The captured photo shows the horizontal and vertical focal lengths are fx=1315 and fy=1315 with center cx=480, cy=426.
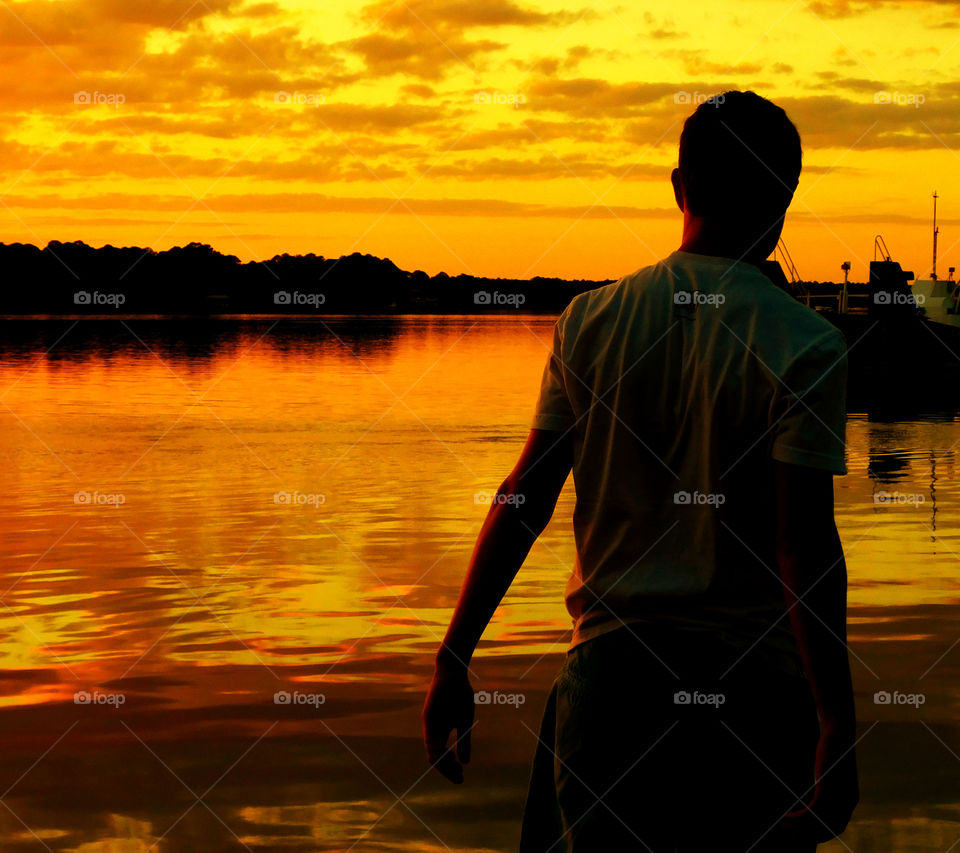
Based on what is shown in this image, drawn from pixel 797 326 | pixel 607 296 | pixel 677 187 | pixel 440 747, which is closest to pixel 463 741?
pixel 440 747

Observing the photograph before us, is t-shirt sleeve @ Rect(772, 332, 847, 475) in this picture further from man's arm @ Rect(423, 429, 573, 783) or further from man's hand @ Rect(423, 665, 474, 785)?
man's hand @ Rect(423, 665, 474, 785)

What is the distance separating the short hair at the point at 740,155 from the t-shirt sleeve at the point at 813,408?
0.35 m

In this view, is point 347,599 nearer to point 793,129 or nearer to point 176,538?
point 176,538

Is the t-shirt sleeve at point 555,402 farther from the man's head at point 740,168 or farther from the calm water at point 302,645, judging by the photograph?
the calm water at point 302,645

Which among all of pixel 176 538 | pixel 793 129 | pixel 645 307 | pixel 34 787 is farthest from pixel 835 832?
pixel 176 538

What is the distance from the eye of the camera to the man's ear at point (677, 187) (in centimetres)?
254

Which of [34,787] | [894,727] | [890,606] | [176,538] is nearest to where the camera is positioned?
[34,787]

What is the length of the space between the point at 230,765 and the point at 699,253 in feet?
13.4

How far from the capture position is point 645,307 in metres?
2.35

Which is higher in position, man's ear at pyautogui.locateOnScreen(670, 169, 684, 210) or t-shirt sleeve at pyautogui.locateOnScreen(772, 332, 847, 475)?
man's ear at pyautogui.locateOnScreen(670, 169, 684, 210)

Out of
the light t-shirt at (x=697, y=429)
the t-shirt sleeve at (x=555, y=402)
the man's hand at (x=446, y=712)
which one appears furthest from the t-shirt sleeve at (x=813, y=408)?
the man's hand at (x=446, y=712)

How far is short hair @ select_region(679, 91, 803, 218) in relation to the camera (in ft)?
7.93

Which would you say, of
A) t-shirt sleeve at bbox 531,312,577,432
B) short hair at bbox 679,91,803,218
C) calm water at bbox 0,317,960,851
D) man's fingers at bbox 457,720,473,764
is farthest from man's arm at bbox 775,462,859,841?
calm water at bbox 0,317,960,851

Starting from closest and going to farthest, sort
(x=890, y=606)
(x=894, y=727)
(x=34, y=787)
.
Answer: (x=34, y=787) → (x=894, y=727) → (x=890, y=606)
